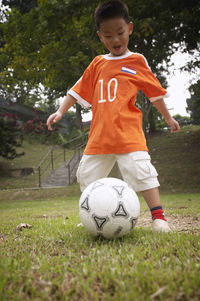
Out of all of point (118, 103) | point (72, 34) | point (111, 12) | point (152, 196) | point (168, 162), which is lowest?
point (168, 162)

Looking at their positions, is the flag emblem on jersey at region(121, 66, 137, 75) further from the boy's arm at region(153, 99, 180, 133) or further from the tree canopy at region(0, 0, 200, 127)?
the tree canopy at region(0, 0, 200, 127)

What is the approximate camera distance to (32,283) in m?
1.40

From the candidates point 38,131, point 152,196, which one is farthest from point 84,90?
point 38,131

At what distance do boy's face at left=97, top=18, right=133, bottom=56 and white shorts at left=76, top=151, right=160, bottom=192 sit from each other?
1241 mm

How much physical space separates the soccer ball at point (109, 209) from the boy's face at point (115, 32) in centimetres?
155

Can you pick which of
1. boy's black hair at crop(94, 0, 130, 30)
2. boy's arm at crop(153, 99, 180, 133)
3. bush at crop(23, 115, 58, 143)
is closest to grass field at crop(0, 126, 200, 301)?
boy's arm at crop(153, 99, 180, 133)

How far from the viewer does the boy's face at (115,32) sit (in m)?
2.62

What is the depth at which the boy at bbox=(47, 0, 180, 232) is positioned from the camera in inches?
104

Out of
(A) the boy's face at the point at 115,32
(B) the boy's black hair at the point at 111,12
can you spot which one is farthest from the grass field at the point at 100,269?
(B) the boy's black hair at the point at 111,12

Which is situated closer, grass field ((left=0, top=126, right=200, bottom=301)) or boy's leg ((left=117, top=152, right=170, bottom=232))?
grass field ((left=0, top=126, right=200, bottom=301))

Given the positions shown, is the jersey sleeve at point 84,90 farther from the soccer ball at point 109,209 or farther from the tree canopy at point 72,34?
the tree canopy at point 72,34

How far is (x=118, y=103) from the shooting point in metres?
2.72

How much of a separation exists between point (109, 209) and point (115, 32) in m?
1.88

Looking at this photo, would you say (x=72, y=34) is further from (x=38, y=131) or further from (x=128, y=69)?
(x=38, y=131)
